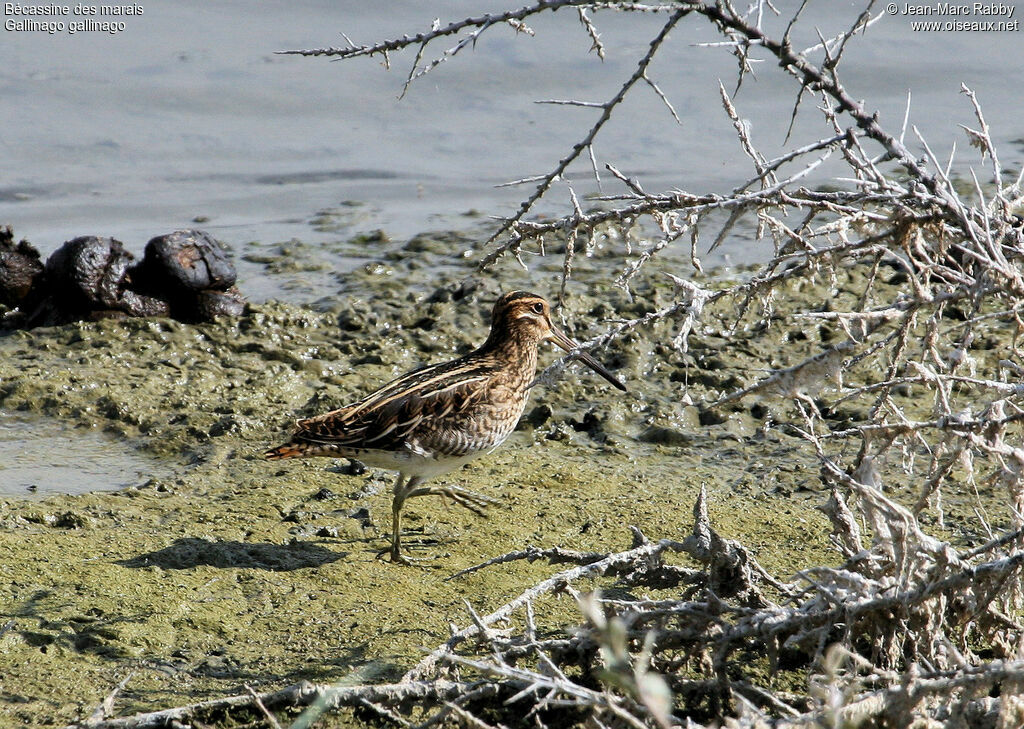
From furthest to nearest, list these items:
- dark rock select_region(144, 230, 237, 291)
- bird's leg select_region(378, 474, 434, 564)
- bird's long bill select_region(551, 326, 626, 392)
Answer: dark rock select_region(144, 230, 237, 291) → bird's long bill select_region(551, 326, 626, 392) → bird's leg select_region(378, 474, 434, 564)

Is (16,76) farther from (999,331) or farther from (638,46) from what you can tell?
(999,331)

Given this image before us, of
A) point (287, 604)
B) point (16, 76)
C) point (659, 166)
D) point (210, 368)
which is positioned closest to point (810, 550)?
point (287, 604)

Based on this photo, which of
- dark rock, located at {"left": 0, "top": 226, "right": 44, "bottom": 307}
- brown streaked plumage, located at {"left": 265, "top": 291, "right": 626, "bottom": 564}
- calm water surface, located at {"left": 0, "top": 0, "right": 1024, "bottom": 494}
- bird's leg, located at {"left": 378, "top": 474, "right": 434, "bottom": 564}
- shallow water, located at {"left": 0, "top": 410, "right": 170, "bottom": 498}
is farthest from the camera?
calm water surface, located at {"left": 0, "top": 0, "right": 1024, "bottom": 494}

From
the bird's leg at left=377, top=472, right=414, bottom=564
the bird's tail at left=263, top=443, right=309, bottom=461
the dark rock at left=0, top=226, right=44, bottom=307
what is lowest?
the bird's leg at left=377, top=472, right=414, bottom=564

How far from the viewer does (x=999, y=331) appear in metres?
7.05

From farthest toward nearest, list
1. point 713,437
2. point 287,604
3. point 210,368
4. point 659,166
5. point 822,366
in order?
point 659,166 → point 210,368 → point 713,437 → point 287,604 → point 822,366


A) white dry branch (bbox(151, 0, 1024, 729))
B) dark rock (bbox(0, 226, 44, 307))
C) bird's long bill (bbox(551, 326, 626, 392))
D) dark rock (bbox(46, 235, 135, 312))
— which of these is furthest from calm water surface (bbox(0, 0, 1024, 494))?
white dry branch (bbox(151, 0, 1024, 729))

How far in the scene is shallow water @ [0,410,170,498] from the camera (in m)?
5.52

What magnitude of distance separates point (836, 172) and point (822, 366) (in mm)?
8208

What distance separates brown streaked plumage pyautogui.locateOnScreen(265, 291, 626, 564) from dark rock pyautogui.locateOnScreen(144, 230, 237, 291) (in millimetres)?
2214

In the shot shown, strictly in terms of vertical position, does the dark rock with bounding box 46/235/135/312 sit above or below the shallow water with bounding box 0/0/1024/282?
below

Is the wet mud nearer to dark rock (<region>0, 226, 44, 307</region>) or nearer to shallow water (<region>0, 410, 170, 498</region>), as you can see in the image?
shallow water (<region>0, 410, 170, 498</region>)

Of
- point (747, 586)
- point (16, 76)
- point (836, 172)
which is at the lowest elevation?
point (747, 586)

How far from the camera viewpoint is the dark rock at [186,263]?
7.22 metres
